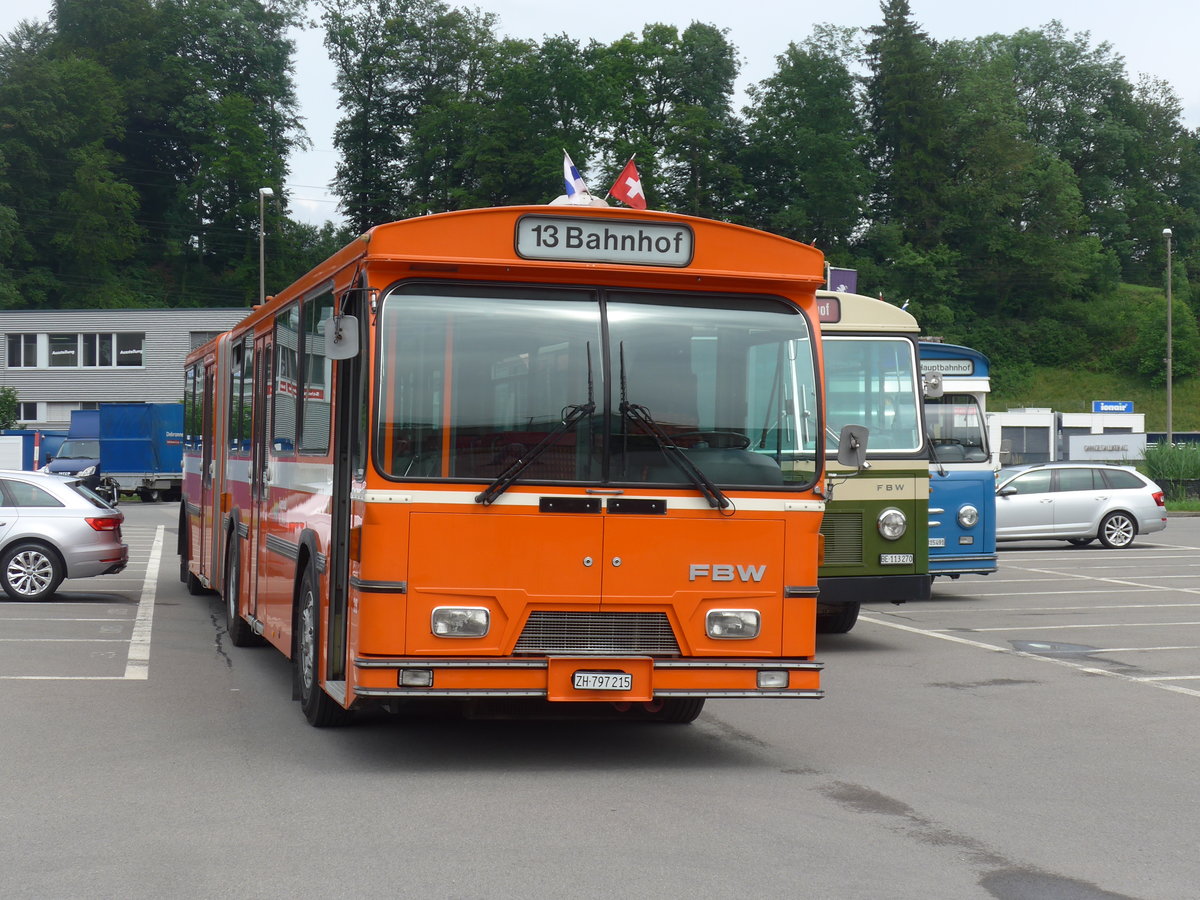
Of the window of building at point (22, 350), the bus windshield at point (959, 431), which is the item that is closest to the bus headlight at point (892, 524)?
the bus windshield at point (959, 431)

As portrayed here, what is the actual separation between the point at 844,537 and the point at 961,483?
3478 mm

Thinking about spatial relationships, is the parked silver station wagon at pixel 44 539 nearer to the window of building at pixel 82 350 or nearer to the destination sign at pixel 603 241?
the destination sign at pixel 603 241

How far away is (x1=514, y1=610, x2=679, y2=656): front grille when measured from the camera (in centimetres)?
800

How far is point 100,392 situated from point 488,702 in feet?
213

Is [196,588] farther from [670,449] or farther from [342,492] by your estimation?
[670,449]

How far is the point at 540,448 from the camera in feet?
26.4

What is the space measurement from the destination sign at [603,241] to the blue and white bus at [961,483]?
8760 millimetres

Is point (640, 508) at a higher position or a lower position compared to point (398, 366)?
lower

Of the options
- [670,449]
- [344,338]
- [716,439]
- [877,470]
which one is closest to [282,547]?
[344,338]

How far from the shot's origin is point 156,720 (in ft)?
32.1

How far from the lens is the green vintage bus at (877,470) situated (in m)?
13.8

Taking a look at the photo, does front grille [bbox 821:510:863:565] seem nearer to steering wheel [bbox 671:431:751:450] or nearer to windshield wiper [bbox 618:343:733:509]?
steering wheel [bbox 671:431:751:450]

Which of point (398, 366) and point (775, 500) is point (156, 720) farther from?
point (775, 500)

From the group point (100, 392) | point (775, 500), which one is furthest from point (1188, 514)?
point (100, 392)
